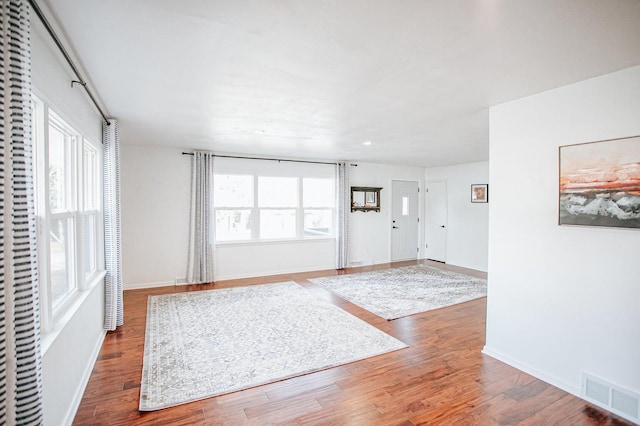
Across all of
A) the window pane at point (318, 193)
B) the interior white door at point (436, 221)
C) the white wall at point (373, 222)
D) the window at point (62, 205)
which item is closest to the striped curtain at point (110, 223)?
the window at point (62, 205)

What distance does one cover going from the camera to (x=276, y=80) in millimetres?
2459

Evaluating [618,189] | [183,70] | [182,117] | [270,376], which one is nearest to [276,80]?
[183,70]

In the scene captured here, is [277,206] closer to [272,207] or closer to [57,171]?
[272,207]

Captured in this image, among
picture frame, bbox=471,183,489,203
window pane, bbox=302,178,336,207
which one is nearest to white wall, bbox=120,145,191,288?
window pane, bbox=302,178,336,207

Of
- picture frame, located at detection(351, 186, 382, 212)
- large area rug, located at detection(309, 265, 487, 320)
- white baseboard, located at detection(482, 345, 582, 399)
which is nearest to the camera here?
white baseboard, located at detection(482, 345, 582, 399)

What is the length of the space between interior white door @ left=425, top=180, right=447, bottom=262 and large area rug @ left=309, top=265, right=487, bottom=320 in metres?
1.14

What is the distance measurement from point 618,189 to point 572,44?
3.64 ft

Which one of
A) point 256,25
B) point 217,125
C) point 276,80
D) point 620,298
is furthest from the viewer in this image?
point 217,125

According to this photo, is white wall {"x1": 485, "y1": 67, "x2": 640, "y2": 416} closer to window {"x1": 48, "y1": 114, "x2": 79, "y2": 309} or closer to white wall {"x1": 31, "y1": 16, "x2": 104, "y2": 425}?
white wall {"x1": 31, "y1": 16, "x2": 104, "y2": 425}

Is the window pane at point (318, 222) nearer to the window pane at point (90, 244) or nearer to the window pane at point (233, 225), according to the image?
the window pane at point (233, 225)

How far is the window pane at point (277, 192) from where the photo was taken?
21.1 feet

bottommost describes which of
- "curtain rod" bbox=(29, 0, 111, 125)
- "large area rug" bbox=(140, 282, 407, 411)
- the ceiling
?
Result: "large area rug" bbox=(140, 282, 407, 411)

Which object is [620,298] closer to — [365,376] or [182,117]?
[365,376]

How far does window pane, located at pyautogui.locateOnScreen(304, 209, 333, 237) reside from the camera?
6945 millimetres
